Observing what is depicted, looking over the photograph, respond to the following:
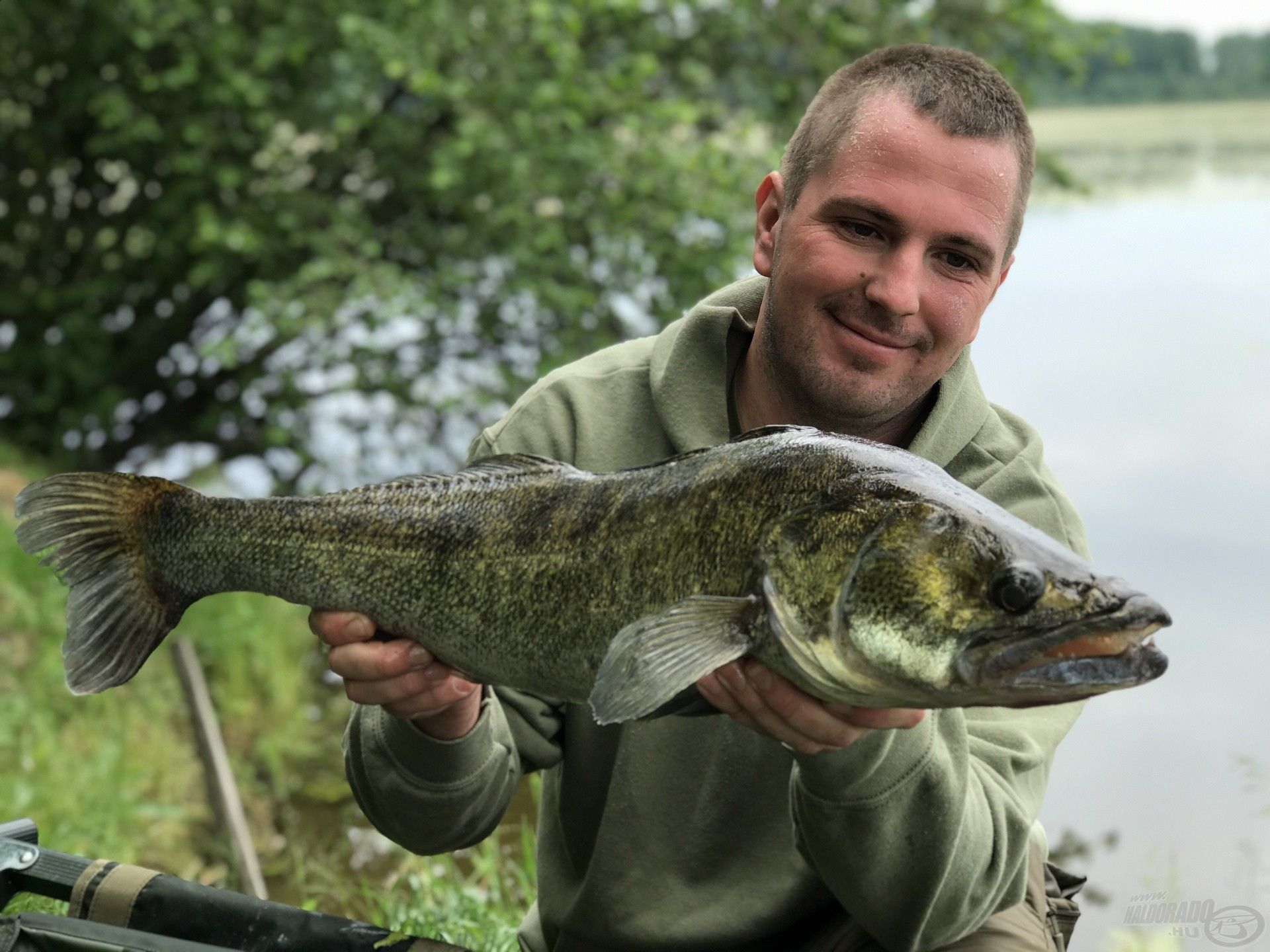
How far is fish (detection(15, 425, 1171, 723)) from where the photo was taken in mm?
1626

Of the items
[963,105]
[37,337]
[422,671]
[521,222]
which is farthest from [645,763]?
[37,337]

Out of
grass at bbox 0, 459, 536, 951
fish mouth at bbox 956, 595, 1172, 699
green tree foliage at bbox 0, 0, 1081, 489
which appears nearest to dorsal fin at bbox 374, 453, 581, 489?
fish mouth at bbox 956, 595, 1172, 699

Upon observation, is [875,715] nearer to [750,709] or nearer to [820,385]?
[750,709]

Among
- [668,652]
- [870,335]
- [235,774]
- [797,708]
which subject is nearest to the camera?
[668,652]

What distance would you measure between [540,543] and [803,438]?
445 millimetres

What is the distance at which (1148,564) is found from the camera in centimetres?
992

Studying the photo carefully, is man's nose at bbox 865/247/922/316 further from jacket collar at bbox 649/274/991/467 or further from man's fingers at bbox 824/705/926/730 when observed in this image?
man's fingers at bbox 824/705/926/730

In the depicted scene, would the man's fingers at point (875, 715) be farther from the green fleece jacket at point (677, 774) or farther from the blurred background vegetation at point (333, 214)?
the blurred background vegetation at point (333, 214)

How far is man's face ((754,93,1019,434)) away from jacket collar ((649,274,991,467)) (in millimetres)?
96

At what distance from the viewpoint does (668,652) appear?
171 cm

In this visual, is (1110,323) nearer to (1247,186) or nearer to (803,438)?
(1247,186)

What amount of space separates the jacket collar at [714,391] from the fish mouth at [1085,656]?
39.2 inches

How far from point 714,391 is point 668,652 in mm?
1115

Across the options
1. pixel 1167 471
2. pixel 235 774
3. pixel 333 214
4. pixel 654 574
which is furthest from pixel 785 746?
pixel 1167 471
